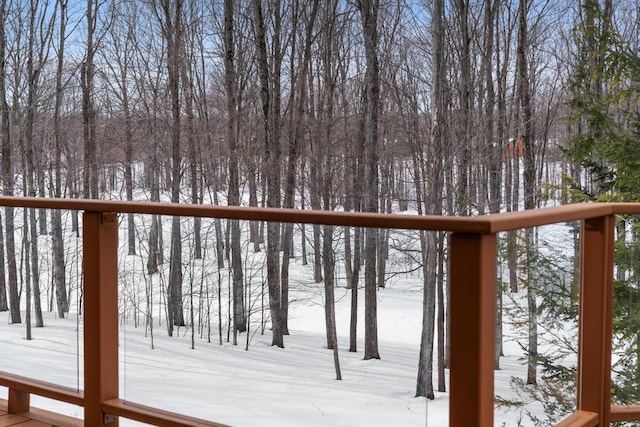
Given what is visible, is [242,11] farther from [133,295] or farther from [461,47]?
[133,295]

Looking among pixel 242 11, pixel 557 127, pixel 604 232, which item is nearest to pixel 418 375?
pixel 604 232

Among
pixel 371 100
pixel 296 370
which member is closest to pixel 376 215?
pixel 296 370

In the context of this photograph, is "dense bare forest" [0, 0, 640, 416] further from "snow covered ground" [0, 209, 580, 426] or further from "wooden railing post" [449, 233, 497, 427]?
"wooden railing post" [449, 233, 497, 427]

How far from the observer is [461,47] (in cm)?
1628

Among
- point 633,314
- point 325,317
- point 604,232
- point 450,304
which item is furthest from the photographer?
point 633,314

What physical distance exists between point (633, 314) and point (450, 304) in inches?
57.1

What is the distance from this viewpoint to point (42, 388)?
274cm

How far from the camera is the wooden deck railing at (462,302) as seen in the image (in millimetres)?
1650

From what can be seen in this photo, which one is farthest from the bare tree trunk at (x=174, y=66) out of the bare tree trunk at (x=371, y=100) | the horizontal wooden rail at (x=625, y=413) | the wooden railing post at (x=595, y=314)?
the wooden railing post at (x=595, y=314)

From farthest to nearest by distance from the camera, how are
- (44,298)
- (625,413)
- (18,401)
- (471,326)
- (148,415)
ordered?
(18,401), (44,298), (625,413), (148,415), (471,326)

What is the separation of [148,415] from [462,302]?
3.87ft

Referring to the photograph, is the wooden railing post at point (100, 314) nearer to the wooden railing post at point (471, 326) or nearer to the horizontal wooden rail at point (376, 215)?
the horizontal wooden rail at point (376, 215)

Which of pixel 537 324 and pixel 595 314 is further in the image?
pixel 595 314

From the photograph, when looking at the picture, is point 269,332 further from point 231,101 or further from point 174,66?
point 174,66
